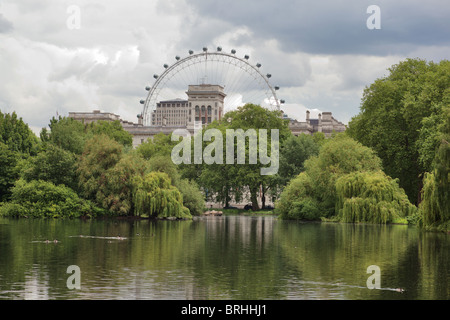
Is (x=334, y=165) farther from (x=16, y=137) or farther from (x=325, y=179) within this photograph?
(x=16, y=137)

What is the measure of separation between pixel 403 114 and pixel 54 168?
117 feet

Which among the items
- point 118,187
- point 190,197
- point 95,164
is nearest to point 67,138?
point 95,164

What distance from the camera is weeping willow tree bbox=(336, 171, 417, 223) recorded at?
195ft

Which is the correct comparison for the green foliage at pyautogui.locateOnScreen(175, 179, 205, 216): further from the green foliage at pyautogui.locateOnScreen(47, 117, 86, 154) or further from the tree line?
the green foliage at pyautogui.locateOnScreen(47, 117, 86, 154)

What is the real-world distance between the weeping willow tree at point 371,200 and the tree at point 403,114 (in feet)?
24.9

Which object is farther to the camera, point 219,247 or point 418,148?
point 418,148

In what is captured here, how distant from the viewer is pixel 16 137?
247ft

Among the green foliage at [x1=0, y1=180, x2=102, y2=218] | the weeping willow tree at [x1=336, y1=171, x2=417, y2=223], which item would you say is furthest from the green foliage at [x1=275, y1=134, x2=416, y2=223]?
the green foliage at [x1=0, y1=180, x2=102, y2=218]

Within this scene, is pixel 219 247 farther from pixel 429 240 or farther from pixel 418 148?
pixel 418 148

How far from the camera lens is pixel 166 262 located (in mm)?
27578
